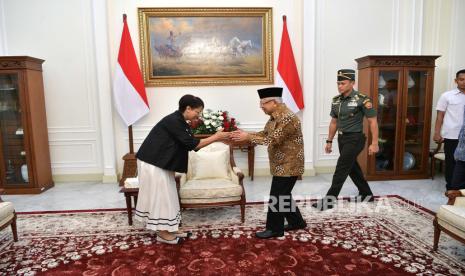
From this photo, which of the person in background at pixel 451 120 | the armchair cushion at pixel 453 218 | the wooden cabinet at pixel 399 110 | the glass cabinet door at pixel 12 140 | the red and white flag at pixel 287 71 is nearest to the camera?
the armchair cushion at pixel 453 218

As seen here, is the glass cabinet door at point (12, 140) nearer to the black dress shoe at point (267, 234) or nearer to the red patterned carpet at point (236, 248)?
the red patterned carpet at point (236, 248)

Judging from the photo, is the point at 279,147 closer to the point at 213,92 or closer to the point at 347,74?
the point at 347,74

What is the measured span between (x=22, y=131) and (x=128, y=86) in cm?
166

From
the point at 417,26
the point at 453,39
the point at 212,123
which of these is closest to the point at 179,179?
the point at 212,123

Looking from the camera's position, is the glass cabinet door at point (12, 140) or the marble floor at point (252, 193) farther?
the glass cabinet door at point (12, 140)

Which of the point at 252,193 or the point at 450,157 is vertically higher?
the point at 450,157

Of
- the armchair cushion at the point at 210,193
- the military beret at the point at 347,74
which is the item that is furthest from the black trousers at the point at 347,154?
the armchair cushion at the point at 210,193

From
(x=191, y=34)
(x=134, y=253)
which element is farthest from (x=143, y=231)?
(x=191, y=34)

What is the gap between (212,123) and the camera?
16.4 feet

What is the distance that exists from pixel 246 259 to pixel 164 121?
1.34m

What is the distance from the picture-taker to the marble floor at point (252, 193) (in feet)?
13.4

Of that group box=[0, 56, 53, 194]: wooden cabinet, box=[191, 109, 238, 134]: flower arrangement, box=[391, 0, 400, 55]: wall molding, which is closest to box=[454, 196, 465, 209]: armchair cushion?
box=[191, 109, 238, 134]: flower arrangement

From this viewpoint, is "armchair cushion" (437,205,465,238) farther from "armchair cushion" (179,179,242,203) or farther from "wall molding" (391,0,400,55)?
"wall molding" (391,0,400,55)

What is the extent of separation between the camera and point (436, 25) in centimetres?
550
